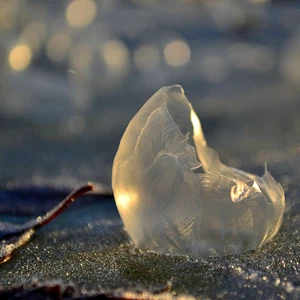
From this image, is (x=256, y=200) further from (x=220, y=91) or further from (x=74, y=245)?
(x=220, y=91)

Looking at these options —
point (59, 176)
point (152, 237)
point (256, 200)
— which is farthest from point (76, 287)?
point (59, 176)

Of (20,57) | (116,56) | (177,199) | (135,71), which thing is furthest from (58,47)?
(177,199)

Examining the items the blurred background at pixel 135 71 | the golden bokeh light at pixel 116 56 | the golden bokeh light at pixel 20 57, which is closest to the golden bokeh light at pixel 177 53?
the blurred background at pixel 135 71

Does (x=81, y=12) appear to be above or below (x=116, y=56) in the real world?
above

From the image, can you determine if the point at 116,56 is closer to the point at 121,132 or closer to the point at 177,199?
the point at 121,132

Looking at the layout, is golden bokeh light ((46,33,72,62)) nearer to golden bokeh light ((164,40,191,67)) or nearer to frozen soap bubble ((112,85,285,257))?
golden bokeh light ((164,40,191,67))

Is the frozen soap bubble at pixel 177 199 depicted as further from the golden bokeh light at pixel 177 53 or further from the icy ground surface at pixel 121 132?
the golden bokeh light at pixel 177 53

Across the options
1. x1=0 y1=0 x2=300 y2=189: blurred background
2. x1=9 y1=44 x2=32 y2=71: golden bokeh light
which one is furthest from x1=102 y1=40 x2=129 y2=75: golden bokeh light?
x1=9 y1=44 x2=32 y2=71: golden bokeh light
